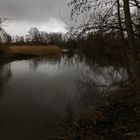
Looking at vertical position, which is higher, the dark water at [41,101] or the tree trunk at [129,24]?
the tree trunk at [129,24]

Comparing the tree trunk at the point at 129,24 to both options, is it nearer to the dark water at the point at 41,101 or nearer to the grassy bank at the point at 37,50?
the dark water at the point at 41,101

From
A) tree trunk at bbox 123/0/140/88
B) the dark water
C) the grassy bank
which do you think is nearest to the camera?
the dark water

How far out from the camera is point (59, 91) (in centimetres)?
1076

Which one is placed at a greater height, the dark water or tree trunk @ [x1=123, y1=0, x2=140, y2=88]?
tree trunk @ [x1=123, y1=0, x2=140, y2=88]

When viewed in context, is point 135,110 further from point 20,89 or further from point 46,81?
point 46,81

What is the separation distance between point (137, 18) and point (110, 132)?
11.4ft

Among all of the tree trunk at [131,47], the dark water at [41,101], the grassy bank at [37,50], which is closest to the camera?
the dark water at [41,101]

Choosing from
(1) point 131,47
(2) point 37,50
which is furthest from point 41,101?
(2) point 37,50

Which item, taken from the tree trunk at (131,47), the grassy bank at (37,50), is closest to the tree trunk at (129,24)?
the tree trunk at (131,47)

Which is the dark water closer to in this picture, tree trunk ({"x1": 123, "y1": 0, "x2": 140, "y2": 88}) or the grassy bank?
tree trunk ({"x1": 123, "y1": 0, "x2": 140, "y2": 88})

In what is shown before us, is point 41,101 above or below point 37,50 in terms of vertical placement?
above

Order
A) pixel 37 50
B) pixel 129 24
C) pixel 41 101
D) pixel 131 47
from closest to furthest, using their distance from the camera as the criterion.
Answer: pixel 129 24 → pixel 131 47 → pixel 41 101 → pixel 37 50

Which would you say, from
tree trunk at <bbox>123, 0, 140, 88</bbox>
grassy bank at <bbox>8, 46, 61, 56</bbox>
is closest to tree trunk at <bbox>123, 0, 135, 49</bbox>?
tree trunk at <bbox>123, 0, 140, 88</bbox>

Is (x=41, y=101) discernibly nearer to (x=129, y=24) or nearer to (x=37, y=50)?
(x=129, y=24)
